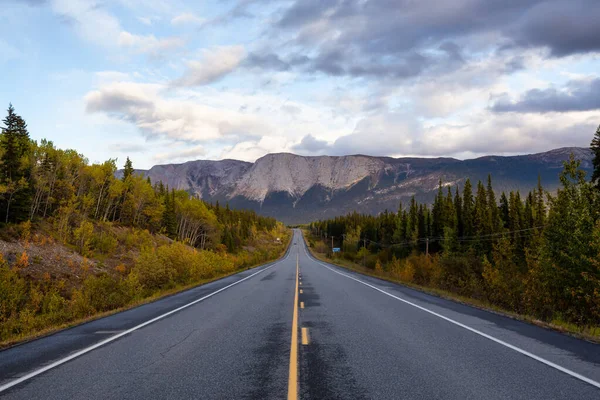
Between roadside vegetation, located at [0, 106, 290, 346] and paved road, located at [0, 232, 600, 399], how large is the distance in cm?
341

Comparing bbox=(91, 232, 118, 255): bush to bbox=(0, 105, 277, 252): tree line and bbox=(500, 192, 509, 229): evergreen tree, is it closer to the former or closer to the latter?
bbox=(0, 105, 277, 252): tree line

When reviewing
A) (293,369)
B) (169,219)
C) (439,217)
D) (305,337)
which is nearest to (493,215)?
(439,217)

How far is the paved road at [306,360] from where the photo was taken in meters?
5.03

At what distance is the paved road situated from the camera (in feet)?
16.5

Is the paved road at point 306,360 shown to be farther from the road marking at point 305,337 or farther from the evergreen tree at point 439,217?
the evergreen tree at point 439,217

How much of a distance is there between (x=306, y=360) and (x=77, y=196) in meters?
57.9

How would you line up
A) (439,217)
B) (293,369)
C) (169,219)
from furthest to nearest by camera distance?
(169,219)
(439,217)
(293,369)

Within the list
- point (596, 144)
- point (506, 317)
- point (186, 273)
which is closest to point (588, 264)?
point (506, 317)

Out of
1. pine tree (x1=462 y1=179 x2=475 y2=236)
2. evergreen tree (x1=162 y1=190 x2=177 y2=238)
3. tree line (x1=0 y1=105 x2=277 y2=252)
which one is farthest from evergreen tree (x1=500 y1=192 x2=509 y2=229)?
evergreen tree (x1=162 y1=190 x2=177 y2=238)

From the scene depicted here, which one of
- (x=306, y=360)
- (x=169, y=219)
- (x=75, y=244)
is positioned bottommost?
(x=75, y=244)

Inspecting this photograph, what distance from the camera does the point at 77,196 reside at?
53.9m

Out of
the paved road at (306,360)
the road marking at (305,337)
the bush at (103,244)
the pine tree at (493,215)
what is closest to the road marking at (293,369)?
the paved road at (306,360)

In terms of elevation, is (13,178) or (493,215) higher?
(13,178)

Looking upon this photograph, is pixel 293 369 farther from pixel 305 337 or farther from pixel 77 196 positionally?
pixel 77 196
